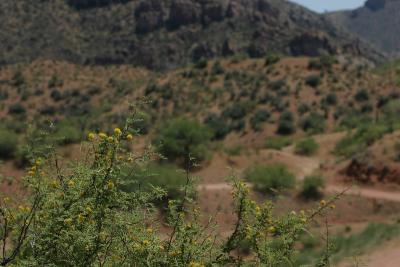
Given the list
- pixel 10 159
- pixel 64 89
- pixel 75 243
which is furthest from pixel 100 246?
pixel 64 89

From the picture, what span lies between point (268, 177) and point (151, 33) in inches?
2233

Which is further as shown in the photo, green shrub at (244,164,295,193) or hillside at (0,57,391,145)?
hillside at (0,57,391,145)

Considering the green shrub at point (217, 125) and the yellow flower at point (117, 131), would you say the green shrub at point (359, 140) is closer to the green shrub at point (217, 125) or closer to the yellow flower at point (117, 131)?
the green shrub at point (217, 125)

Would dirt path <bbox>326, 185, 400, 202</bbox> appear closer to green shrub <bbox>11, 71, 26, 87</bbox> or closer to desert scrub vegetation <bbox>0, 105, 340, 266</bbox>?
desert scrub vegetation <bbox>0, 105, 340, 266</bbox>

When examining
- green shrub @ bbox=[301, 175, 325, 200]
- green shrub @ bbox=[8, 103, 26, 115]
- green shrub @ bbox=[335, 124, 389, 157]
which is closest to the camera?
green shrub @ bbox=[301, 175, 325, 200]

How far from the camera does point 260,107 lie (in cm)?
4972

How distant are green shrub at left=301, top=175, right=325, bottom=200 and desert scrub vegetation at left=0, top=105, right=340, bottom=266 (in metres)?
19.4

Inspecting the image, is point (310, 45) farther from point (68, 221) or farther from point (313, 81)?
point (68, 221)

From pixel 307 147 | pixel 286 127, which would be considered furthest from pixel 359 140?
pixel 286 127

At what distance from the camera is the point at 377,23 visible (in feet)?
573

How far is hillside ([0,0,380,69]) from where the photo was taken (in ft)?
243

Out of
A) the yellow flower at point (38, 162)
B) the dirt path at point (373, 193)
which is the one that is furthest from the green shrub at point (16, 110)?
the yellow flower at point (38, 162)

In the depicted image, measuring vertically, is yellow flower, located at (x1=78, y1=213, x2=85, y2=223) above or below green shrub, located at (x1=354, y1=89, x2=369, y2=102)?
above

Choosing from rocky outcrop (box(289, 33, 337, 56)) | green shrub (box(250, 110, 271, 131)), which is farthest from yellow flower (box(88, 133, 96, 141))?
rocky outcrop (box(289, 33, 337, 56))
